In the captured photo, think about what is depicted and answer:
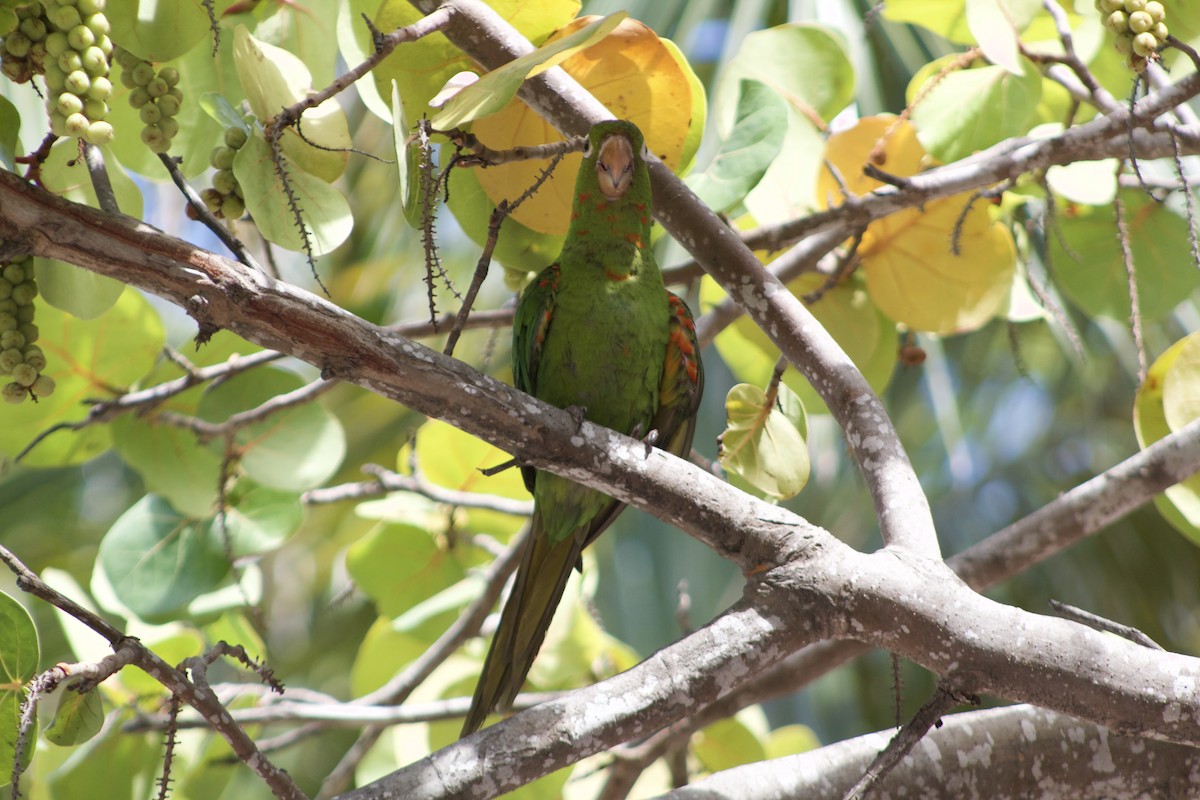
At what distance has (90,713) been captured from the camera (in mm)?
1270

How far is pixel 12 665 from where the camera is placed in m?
1.32

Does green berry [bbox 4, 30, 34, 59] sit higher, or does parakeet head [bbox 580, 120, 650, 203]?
parakeet head [bbox 580, 120, 650, 203]

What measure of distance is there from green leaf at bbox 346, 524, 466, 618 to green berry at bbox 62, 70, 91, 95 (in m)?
1.58

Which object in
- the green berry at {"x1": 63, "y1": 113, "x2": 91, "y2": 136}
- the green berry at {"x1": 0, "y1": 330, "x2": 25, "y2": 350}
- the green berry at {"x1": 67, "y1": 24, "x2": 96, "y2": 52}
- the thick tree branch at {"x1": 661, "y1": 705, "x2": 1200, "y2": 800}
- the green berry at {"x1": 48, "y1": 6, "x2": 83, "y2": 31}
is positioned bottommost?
the thick tree branch at {"x1": 661, "y1": 705, "x2": 1200, "y2": 800}

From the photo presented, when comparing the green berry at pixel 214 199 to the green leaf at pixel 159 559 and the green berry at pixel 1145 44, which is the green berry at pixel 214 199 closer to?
the green leaf at pixel 159 559

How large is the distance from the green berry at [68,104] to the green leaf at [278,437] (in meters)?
1.01

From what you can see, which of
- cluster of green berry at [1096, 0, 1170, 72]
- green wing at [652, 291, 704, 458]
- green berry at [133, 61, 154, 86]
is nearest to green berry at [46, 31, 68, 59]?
green berry at [133, 61, 154, 86]

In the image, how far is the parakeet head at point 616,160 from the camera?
6.07 feet

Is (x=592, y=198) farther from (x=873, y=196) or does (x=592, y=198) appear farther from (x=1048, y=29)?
(x=1048, y=29)

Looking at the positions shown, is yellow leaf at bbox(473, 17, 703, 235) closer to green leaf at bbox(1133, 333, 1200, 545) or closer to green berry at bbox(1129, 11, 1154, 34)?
green berry at bbox(1129, 11, 1154, 34)

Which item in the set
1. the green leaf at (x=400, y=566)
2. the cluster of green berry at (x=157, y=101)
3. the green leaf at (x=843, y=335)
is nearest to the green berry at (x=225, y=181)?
the cluster of green berry at (x=157, y=101)

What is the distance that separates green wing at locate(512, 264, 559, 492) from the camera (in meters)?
2.21

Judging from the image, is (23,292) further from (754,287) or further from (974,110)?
(974,110)

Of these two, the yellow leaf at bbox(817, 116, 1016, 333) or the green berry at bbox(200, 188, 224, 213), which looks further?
the yellow leaf at bbox(817, 116, 1016, 333)
